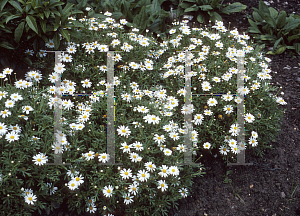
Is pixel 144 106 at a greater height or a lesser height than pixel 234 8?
lesser

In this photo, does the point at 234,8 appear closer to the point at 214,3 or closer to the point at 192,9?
the point at 214,3

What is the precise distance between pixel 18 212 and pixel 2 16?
78.9 inches

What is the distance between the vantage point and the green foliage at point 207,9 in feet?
15.9

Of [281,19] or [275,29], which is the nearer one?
[281,19]

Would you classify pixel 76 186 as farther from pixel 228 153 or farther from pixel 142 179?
pixel 228 153

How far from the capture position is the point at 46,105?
2.73 metres

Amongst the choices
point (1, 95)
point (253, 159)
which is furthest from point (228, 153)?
point (1, 95)

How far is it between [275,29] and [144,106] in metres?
3.12

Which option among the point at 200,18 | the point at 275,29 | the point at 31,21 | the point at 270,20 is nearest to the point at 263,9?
the point at 270,20

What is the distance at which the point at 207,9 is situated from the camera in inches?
191

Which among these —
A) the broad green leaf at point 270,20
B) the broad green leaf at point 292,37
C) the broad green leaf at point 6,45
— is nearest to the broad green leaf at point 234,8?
the broad green leaf at point 270,20

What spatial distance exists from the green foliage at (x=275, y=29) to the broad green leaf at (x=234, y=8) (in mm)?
240

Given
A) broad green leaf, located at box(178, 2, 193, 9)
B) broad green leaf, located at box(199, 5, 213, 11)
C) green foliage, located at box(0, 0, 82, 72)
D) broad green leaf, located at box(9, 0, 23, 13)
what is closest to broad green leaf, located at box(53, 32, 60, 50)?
green foliage, located at box(0, 0, 82, 72)

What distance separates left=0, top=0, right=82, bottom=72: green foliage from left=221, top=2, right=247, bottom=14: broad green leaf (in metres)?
3.03
